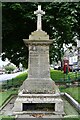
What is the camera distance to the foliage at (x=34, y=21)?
74.9 ft

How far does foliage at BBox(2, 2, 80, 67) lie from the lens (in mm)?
22844

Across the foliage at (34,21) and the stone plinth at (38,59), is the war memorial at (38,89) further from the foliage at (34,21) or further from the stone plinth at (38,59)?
the foliage at (34,21)

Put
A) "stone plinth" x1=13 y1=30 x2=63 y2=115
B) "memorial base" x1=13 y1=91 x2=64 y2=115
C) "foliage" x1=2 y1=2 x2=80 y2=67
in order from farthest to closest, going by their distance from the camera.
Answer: "foliage" x1=2 y1=2 x2=80 y2=67, "stone plinth" x1=13 y1=30 x2=63 y2=115, "memorial base" x1=13 y1=91 x2=64 y2=115

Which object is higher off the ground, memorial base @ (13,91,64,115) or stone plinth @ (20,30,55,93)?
stone plinth @ (20,30,55,93)

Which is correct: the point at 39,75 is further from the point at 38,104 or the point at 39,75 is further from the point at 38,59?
the point at 38,104

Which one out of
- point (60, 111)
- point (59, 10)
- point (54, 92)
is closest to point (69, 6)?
point (59, 10)

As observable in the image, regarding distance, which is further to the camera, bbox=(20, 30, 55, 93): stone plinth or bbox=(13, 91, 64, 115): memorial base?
bbox=(20, 30, 55, 93): stone plinth

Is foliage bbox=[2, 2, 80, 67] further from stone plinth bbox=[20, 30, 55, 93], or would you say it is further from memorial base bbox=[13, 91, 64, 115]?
memorial base bbox=[13, 91, 64, 115]

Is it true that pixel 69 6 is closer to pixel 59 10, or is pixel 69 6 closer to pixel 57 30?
pixel 59 10

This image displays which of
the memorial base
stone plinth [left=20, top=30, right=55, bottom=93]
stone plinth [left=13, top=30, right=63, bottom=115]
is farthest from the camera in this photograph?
stone plinth [left=20, top=30, right=55, bottom=93]

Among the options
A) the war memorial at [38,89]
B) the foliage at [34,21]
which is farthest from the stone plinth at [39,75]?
the foliage at [34,21]

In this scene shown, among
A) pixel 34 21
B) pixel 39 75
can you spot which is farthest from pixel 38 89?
pixel 34 21

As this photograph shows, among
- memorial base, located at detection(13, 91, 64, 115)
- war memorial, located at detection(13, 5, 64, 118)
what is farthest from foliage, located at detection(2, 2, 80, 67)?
memorial base, located at detection(13, 91, 64, 115)

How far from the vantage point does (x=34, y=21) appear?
78.6 feet
